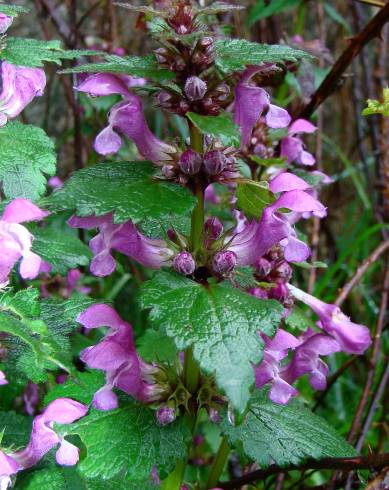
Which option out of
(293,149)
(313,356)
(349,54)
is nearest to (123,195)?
(313,356)

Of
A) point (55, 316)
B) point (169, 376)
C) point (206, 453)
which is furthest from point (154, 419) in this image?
point (206, 453)

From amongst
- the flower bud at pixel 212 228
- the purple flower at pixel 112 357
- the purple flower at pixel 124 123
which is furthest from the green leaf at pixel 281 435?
the purple flower at pixel 124 123

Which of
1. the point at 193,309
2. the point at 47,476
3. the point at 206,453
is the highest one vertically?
the point at 193,309

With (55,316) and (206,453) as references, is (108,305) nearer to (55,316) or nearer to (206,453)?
(55,316)

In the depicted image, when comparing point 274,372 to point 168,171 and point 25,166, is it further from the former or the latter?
point 25,166

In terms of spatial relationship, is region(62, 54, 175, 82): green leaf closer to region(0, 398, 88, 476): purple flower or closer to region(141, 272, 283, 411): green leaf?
region(141, 272, 283, 411): green leaf

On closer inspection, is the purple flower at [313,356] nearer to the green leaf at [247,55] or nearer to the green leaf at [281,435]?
the green leaf at [281,435]
